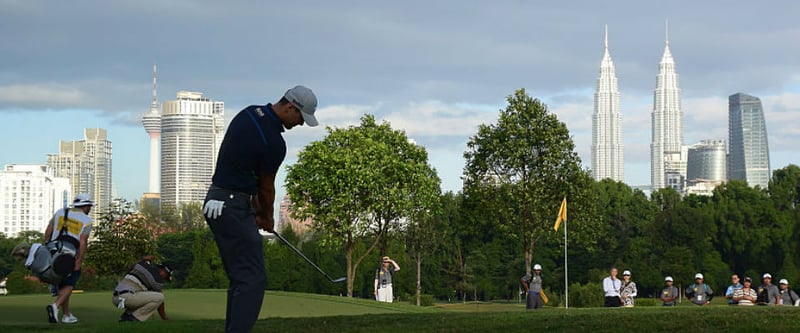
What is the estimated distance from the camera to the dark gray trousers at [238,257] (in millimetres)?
10062

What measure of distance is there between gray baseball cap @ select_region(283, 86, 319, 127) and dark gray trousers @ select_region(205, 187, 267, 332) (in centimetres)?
103

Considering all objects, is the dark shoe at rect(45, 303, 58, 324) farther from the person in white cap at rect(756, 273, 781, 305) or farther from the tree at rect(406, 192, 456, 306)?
the tree at rect(406, 192, 456, 306)

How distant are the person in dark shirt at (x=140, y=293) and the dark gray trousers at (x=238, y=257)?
8091 millimetres

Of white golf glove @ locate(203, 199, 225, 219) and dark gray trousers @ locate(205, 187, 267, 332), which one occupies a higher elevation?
white golf glove @ locate(203, 199, 225, 219)

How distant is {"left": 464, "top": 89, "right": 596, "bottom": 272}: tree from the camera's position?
64.3 m

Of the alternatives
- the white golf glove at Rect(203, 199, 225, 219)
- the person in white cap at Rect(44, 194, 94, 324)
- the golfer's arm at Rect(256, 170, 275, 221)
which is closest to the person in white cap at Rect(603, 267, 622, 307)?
the person in white cap at Rect(44, 194, 94, 324)

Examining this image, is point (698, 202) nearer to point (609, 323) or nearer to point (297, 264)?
point (297, 264)

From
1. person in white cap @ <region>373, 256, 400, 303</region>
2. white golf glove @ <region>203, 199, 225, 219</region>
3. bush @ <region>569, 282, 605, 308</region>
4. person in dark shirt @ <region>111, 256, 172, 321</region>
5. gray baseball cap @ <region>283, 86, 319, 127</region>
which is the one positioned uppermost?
gray baseball cap @ <region>283, 86, 319, 127</region>

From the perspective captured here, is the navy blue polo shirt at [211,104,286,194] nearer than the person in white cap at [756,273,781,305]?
Yes

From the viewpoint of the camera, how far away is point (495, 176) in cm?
6644

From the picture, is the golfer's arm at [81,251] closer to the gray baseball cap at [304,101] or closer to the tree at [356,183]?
the gray baseball cap at [304,101]

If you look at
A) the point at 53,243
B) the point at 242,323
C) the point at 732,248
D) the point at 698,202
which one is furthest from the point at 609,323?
the point at 698,202

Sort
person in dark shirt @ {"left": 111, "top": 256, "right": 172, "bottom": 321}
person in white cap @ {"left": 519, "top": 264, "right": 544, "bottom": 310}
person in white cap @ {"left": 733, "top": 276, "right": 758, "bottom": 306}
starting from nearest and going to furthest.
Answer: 1. person in dark shirt @ {"left": 111, "top": 256, "right": 172, "bottom": 321}
2. person in white cap @ {"left": 733, "top": 276, "right": 758, "bottom": 306}
3. person in white cap @ {"left": 519, "top": 264, "right": 544, "bottom": 310}

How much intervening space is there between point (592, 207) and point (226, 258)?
57.3m
